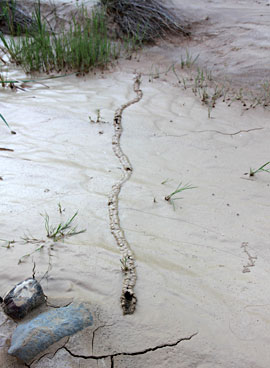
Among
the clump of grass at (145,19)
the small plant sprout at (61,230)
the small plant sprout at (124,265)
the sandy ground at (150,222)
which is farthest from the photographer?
the clump of grass at (145,19)

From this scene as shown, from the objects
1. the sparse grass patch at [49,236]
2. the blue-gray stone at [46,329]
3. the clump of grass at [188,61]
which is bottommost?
the blue-gray stone at [46,329]

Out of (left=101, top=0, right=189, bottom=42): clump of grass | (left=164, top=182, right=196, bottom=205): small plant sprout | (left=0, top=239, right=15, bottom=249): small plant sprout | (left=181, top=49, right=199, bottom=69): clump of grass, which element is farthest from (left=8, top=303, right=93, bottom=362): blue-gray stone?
(left=101, top=0, right=189, bottom=42): clump of grass

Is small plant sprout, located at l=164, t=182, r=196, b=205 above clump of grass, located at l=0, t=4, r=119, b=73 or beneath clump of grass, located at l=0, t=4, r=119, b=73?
beneath

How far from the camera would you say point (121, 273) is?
5.60ft

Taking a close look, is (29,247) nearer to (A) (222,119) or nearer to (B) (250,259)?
(B) (250,259)

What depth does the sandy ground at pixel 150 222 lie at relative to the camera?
1410 mm

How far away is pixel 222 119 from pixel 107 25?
3.25 m

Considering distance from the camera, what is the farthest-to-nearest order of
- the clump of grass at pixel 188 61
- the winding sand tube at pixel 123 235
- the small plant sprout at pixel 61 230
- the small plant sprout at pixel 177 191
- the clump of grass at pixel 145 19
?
the clump of grass at pixel 145 19 → the clump of grass at pixel 188 61 → the small plant sprout at pixel 177 191 → the small plant sprout at pixel 61 230 → the winding sand tube at pixel 123 235

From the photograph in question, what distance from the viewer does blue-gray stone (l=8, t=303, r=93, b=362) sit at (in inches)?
51.4

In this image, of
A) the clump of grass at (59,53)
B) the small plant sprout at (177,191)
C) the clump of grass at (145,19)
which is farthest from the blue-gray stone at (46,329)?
the clump of grass at (145,19)

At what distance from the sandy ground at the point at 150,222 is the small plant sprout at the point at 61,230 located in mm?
44

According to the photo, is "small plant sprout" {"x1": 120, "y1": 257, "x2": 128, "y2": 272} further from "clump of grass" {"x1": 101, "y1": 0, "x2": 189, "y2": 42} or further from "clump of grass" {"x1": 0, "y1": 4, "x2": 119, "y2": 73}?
"clump of grass" {"x1": 101, "y1": 0, "x2": 189, "y2": 42}

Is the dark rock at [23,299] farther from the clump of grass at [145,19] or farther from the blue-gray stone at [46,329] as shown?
the clump of grass at [145,19]

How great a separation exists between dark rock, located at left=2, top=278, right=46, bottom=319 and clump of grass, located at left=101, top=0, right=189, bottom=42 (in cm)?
485
